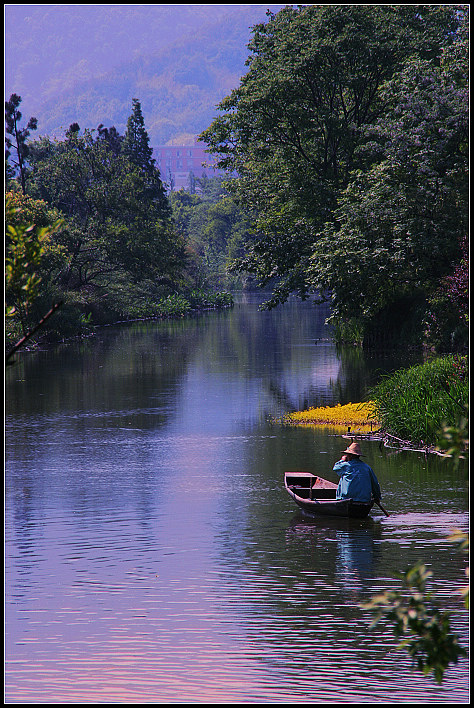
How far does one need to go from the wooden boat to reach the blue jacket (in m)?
0.12

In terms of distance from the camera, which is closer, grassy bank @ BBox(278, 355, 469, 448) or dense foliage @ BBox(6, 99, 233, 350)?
grassy bank @ BBox(278, 355, 469, 448)

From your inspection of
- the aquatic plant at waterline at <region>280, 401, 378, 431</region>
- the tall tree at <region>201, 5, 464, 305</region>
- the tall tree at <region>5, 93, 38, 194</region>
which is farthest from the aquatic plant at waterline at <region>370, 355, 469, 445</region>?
the tall tree at <region>5, 93, 38, 194</region>

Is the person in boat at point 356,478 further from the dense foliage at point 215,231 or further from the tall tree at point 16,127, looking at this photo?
the dense foliage at point 215,231

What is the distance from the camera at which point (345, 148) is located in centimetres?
4325

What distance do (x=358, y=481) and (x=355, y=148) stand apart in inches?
1076

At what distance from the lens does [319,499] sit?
16094 millimetres

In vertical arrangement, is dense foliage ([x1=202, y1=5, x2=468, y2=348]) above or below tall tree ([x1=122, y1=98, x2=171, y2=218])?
below

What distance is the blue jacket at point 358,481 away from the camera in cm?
1530

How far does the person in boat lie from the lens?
1530 cm

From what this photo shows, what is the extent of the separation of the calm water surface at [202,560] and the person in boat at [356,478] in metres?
0.53

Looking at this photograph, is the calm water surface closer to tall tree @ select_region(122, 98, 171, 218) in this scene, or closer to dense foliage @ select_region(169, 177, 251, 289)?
tall tree @ select_region(122, 98, 171, 218)

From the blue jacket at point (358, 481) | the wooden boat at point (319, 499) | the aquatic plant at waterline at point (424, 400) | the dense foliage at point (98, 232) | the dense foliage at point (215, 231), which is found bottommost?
the wooden boat at point (319, 499)

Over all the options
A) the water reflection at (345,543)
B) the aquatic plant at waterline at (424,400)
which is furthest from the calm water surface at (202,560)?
the aquatic plant at waterline at (424,400)

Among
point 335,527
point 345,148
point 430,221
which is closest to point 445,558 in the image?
point 335,527
